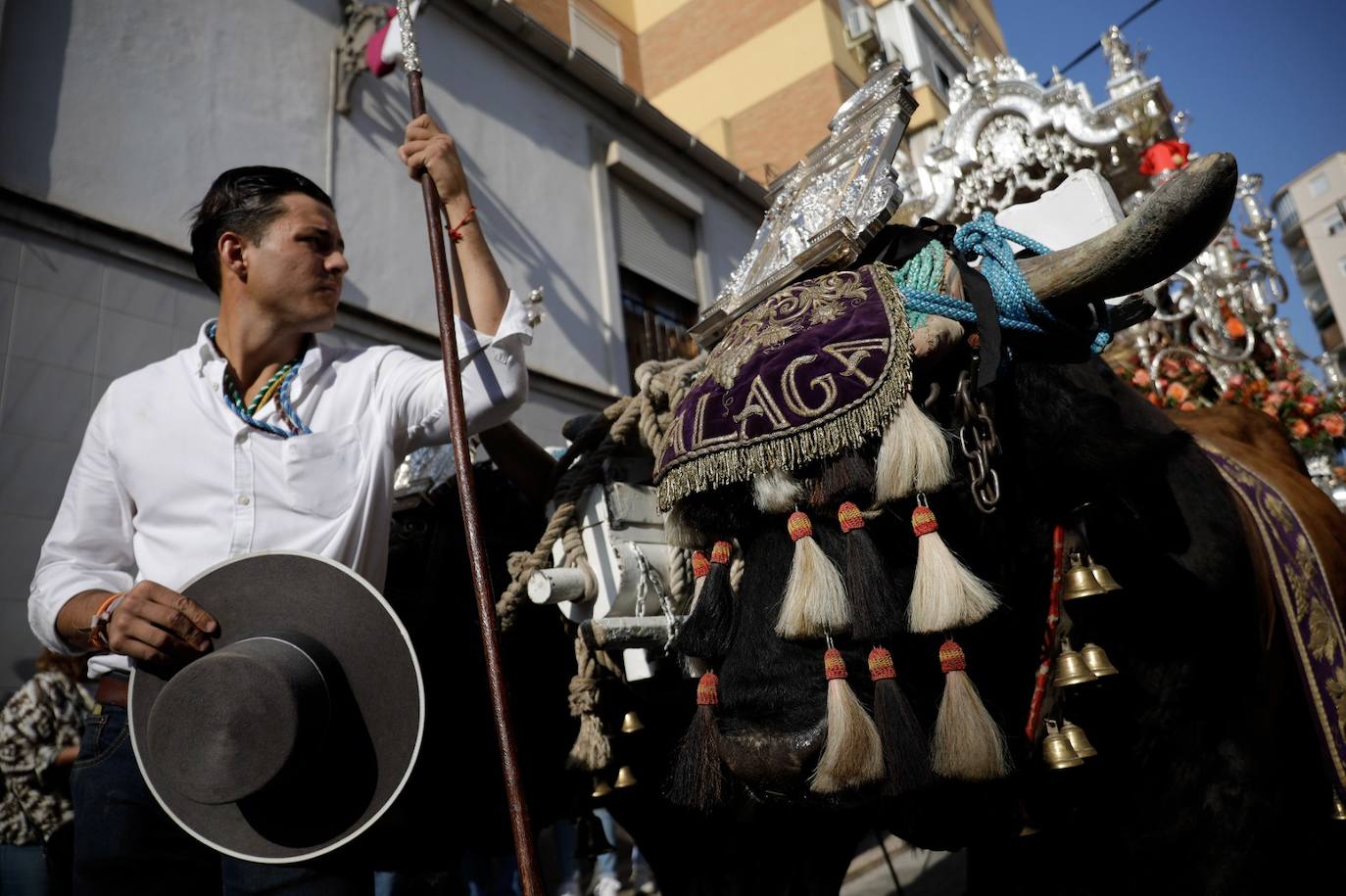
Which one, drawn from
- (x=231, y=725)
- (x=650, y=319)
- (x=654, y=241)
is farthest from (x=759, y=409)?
(x=654, y=241)

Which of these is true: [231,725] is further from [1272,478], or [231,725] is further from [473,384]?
[1272,478]

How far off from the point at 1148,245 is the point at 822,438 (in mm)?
689

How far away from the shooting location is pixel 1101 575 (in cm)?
169

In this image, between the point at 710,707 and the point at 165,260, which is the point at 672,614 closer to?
the point at 710,707

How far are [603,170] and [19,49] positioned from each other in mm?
5390

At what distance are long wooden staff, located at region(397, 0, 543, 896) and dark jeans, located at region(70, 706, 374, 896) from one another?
498 mm

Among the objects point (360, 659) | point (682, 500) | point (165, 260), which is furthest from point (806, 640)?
point (165, 260)

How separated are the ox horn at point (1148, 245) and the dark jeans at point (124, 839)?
5.85 ft

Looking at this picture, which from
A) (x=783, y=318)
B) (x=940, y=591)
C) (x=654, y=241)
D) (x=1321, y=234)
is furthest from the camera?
(x=1321, y=234)

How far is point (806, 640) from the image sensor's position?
1483 millimetres

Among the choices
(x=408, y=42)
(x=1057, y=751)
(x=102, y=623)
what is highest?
(x=408, y=42)

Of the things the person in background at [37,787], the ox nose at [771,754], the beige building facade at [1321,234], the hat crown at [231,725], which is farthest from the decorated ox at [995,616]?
the beige building facade at [1321,234]

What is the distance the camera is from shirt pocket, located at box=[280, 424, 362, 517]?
5.86ft

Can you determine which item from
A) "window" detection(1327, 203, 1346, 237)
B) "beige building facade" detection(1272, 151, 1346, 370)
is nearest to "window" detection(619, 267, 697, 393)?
"beige building facade" detection(1272, 151, 1346, 370)
